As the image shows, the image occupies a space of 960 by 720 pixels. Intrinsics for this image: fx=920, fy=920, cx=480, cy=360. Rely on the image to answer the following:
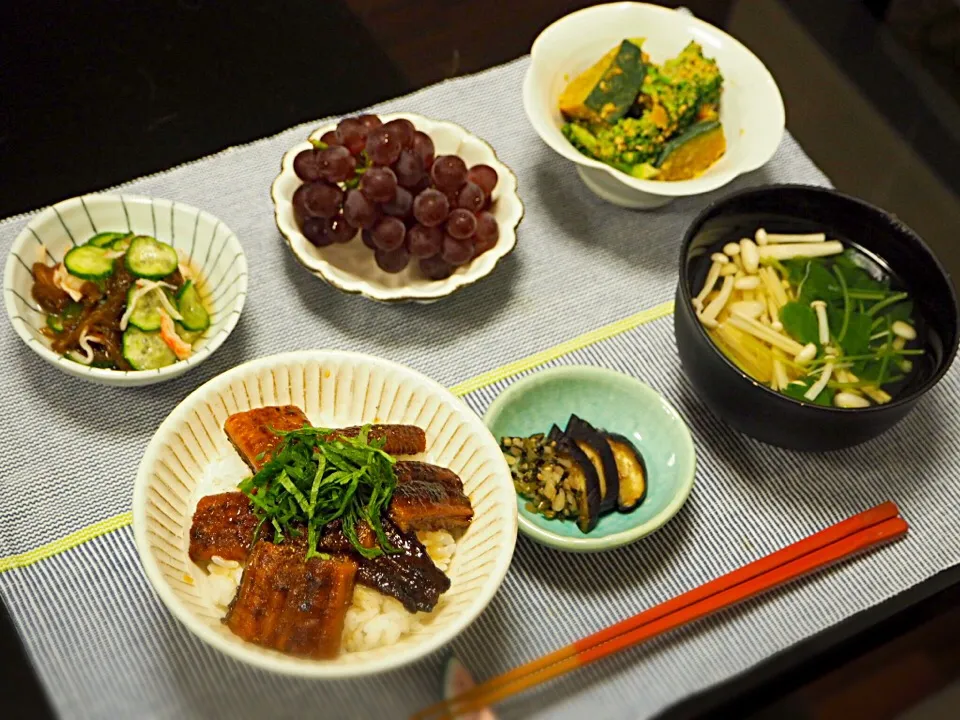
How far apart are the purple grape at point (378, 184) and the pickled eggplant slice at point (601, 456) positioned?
460 millimetres

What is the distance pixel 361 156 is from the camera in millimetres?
1513

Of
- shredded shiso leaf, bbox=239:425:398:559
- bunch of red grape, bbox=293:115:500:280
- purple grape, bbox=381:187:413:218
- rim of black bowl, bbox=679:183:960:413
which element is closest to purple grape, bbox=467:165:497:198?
bunch of red grape, bbox=293:115:500:280

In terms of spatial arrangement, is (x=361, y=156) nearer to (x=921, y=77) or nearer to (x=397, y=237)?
(x=397, y=237)

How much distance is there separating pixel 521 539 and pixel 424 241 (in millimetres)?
495

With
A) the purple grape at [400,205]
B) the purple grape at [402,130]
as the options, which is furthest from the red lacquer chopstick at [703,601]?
the purple grape at [402,130]

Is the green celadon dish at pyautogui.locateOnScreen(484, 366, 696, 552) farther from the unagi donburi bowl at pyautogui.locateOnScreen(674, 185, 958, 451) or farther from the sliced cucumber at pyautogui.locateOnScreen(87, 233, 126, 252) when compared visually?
the sliced cucumber at pyautogui.locateOnScreen(87, 233, 126, 252)

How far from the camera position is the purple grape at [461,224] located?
1.47 metres

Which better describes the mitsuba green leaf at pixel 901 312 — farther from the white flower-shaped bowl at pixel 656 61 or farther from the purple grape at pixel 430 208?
the purple grape at pixel 430 208

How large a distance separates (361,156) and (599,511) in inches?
27.3

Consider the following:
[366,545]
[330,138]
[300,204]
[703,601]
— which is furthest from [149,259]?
[703,601]

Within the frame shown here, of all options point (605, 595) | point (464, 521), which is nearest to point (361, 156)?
point (464, 521)

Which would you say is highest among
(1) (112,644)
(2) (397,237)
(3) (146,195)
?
(2) (397,237)

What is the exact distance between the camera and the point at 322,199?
1.46m

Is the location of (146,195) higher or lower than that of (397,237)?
lower
